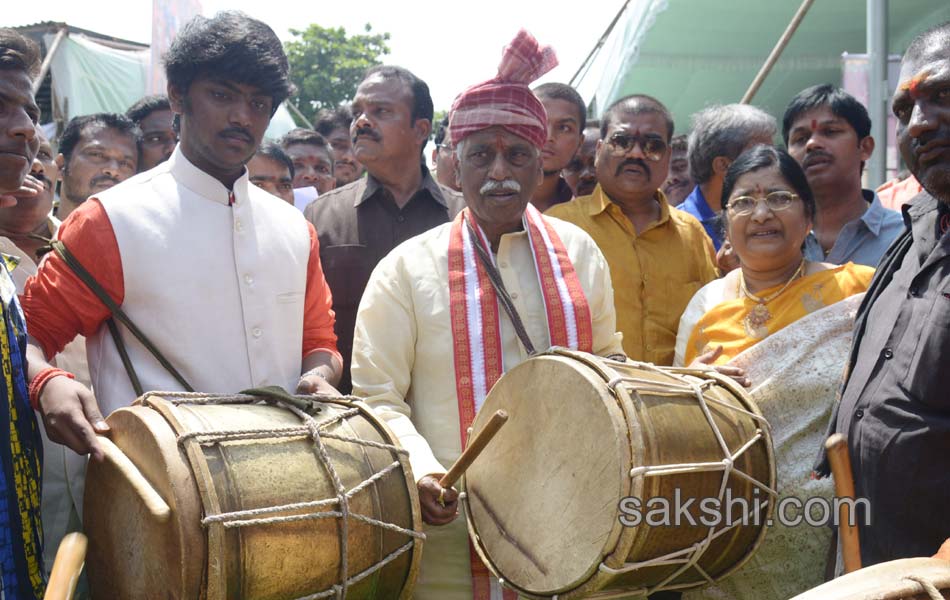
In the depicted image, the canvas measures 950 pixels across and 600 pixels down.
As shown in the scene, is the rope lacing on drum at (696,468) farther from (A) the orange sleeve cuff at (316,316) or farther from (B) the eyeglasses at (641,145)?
(B) the eyeglasses at (641,145)

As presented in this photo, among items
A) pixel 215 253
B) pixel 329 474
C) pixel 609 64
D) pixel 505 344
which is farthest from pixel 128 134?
pixel 609 64

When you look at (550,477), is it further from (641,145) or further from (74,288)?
(641,145)

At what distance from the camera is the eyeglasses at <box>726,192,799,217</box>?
327 cm

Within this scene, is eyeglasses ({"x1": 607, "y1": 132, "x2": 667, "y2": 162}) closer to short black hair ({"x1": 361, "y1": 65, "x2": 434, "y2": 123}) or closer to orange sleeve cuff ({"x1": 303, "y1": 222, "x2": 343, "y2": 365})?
short black hair ({"x1": 361, "y1": 65, "x2": 434, "y2": 123})

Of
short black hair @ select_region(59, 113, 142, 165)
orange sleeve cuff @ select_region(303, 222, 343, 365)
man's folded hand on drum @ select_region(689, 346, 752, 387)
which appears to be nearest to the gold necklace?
man's folded hand on drum @ select_region(689, 346, 752, 387)

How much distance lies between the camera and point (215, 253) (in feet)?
8.92

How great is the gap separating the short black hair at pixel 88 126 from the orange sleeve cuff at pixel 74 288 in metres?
2.08

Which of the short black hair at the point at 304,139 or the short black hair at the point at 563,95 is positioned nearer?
the short black hair at the point at 563,95

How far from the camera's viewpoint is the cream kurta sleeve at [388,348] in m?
2.72

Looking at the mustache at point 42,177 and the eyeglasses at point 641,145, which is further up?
the eyeglasses at point 641,145

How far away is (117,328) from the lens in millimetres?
2609

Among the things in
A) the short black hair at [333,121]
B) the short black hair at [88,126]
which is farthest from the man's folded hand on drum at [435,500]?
the short black hair at [333,121]

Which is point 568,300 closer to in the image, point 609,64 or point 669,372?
point 669,372

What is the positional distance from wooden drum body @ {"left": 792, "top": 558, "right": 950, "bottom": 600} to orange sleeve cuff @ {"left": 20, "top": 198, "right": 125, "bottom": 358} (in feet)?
6.25
